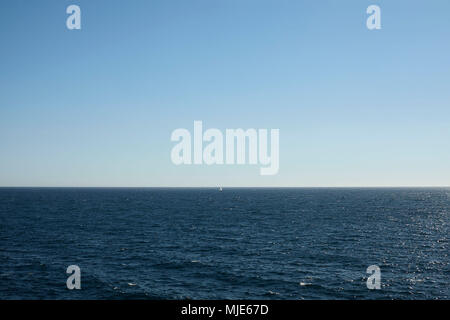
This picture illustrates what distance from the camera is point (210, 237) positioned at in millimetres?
73875

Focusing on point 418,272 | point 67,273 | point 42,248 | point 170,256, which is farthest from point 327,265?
point 42,248

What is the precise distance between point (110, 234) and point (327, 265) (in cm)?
5045

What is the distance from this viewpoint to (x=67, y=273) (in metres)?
44.8

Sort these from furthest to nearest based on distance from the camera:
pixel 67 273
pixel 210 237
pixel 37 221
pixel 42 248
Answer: pixel 37 221, pixel 210 237, pixel 42 248, pixel 67 273

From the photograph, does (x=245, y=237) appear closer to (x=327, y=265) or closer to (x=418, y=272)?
(x=327, y=265)

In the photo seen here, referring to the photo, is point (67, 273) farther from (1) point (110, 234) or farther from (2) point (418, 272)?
(2) point (418, 272)

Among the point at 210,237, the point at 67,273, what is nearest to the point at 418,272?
the point at 210,237
